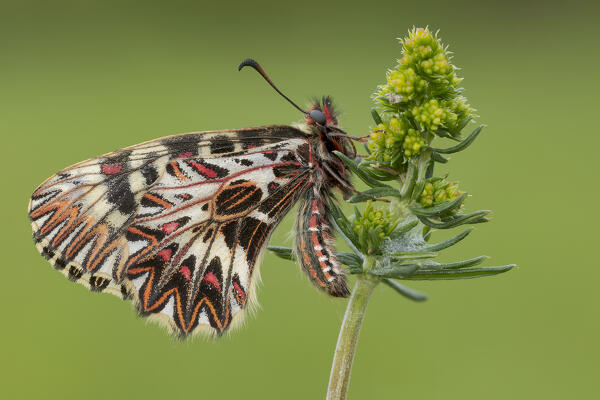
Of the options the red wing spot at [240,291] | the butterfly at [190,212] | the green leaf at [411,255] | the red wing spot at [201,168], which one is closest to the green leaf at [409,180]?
the green leaf at [411,255]

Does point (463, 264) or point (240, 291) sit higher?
point (463, 264)

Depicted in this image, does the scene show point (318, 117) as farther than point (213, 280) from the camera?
Yes

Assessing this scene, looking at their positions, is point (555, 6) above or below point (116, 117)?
above

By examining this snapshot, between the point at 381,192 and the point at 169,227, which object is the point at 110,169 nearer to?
the point at 169,227

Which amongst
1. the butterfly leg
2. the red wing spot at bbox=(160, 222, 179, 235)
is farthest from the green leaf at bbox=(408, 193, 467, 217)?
the red wing spot at bbox=(160, 222, 179, 235)

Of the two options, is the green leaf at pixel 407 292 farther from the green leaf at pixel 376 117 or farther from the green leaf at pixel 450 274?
the green leaf at pixel 376 117

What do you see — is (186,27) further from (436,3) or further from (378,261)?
(378,261)

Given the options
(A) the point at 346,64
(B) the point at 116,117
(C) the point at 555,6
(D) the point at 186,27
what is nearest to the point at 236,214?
(B) the point at 116,117

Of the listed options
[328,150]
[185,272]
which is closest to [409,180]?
[328,150]

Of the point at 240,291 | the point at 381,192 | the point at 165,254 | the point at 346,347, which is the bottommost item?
the point at 346,347
